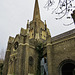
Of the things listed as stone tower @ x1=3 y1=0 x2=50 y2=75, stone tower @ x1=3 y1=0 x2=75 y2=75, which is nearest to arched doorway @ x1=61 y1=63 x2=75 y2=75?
stone tower @ x1=3 y1=0 x2=75 y2=75

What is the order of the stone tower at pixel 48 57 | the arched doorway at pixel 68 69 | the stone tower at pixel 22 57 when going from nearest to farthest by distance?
the stone tower at pixel 48 57 → the arched doorway at pixel 68 69 → the stone tower at pixel 22 57

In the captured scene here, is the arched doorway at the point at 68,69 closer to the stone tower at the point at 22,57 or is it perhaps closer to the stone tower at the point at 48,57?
the stone tower at the point at 48,57

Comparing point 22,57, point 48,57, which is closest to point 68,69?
point 48,57

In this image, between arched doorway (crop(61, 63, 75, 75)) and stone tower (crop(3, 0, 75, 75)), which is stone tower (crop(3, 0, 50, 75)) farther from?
arched doorway (crop(61, 63, 75, 75))

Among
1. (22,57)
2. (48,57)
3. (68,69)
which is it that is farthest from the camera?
(22,57)

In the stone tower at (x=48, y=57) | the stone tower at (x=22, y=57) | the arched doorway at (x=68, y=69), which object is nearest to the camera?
the stone tower at (x=48, y=57)

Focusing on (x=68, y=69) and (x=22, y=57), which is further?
(x=22, y=57)

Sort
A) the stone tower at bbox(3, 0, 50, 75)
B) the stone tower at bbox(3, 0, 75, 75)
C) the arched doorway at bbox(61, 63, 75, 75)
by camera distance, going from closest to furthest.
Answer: the stone tower at bbox(3, 0, 75, 75), the arched doorway at bbox(61, 63, 75, 75), the stone tower at bbox(3, 0, 50, 75)

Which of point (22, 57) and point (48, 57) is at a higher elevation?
point (22, 57)

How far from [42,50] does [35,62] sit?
2737 millimetres

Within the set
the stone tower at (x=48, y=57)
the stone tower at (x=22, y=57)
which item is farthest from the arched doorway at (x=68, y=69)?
the stone tower at (x=22, y=57)

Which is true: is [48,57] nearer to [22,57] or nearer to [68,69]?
A: [68,69]

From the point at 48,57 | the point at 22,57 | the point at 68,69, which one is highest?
the point at 22,57

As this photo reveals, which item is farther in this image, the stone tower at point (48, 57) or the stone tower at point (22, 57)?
the stone tower at point (22, 57)
